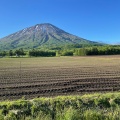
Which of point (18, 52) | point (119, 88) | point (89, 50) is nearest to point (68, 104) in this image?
point (119, 88)

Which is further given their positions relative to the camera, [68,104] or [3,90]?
[3,90]

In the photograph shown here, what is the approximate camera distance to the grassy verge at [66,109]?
372 inches

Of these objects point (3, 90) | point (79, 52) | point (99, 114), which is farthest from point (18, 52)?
point (99, 114)

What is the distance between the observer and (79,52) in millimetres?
130625

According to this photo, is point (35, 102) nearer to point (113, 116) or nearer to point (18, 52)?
point (113, 116)

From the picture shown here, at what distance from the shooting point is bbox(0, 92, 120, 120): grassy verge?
→ 946cm

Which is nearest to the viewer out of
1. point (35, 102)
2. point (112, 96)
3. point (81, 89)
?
Answer: point (35, 102)

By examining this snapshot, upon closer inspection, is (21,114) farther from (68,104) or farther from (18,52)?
(18,52)

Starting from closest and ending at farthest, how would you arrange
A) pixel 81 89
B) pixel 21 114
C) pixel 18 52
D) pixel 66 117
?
1. pixel 66 117
2. pixel 21 114
3. pixel 81 89
4. pixel 18 52

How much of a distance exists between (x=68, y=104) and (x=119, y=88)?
7215 millimetres

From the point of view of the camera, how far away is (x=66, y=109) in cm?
1079

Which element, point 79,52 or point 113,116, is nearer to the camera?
point 113,116

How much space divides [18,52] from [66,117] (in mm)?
133117

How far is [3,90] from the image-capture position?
58.2 ft
